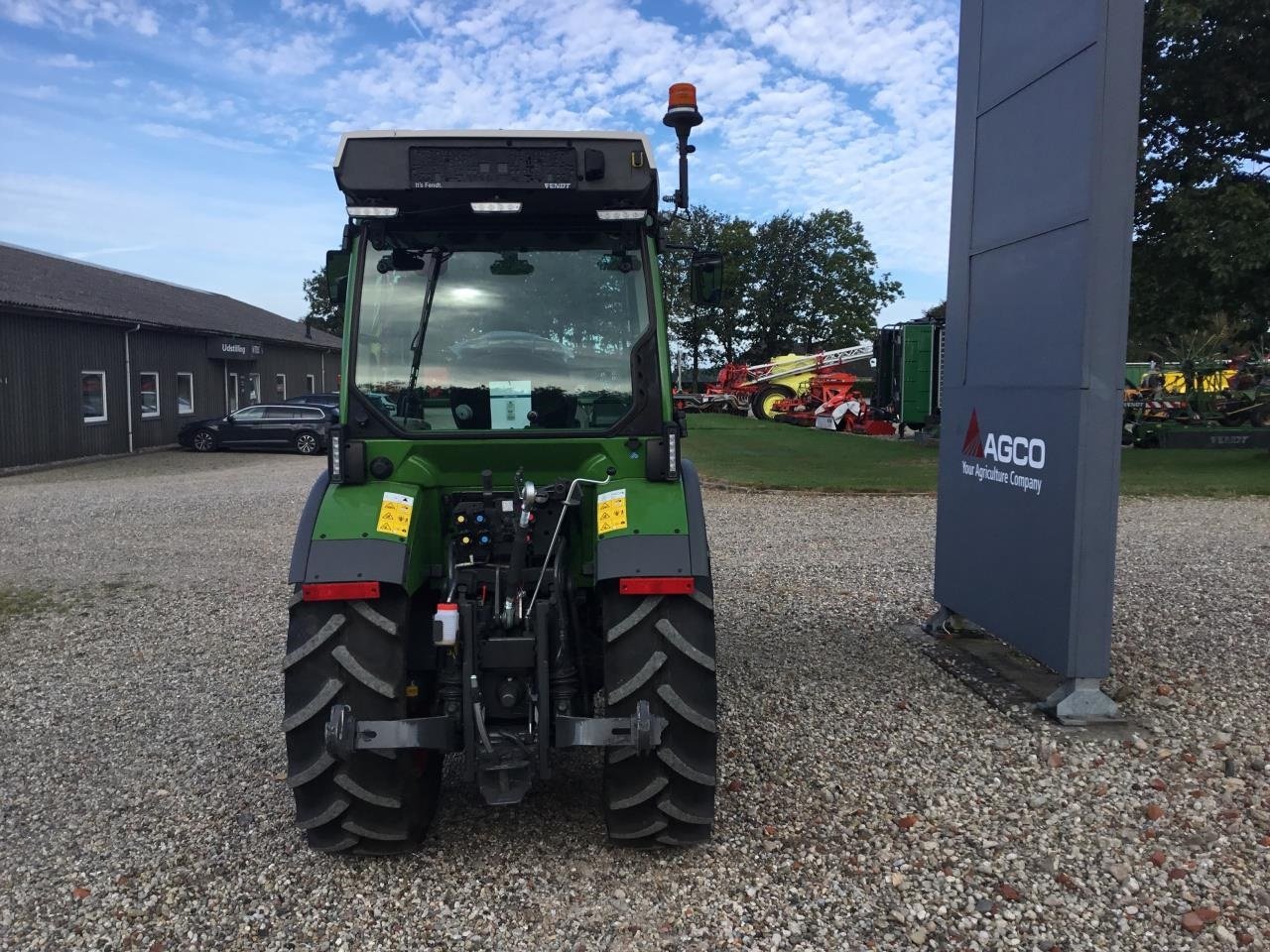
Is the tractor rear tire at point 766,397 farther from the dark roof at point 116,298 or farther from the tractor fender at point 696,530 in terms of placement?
the tractor fender at point 696,530

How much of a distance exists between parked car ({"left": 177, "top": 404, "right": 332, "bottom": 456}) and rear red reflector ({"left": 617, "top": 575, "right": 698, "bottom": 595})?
22195 mm

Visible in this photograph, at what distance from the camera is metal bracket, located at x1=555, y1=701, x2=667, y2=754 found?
3.32 meters

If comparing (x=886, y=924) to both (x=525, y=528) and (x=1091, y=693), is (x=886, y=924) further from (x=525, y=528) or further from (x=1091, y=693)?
(x=1091, y=693)

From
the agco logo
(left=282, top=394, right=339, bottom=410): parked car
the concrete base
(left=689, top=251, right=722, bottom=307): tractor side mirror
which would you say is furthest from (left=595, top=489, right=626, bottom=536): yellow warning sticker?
(left=282, top=394, right=339, bottom=410): parked car

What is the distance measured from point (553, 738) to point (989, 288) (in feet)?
13.2

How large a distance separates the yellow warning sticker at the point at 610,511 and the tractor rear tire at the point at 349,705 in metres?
0.84

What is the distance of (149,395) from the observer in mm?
25281

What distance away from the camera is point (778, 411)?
116 ft

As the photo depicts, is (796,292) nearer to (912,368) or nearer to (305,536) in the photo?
(912,368)

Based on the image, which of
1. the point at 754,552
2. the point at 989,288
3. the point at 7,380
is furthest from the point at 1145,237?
the point at 7,380

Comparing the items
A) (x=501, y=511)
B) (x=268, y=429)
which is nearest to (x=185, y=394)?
(x=268, y=429)

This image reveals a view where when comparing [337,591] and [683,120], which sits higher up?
[683,120]

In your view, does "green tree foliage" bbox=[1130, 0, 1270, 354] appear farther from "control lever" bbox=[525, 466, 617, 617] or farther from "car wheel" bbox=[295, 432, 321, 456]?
"car wheel" bbox=[295, 432, 321, 456]

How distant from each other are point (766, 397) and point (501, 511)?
33.5 m
